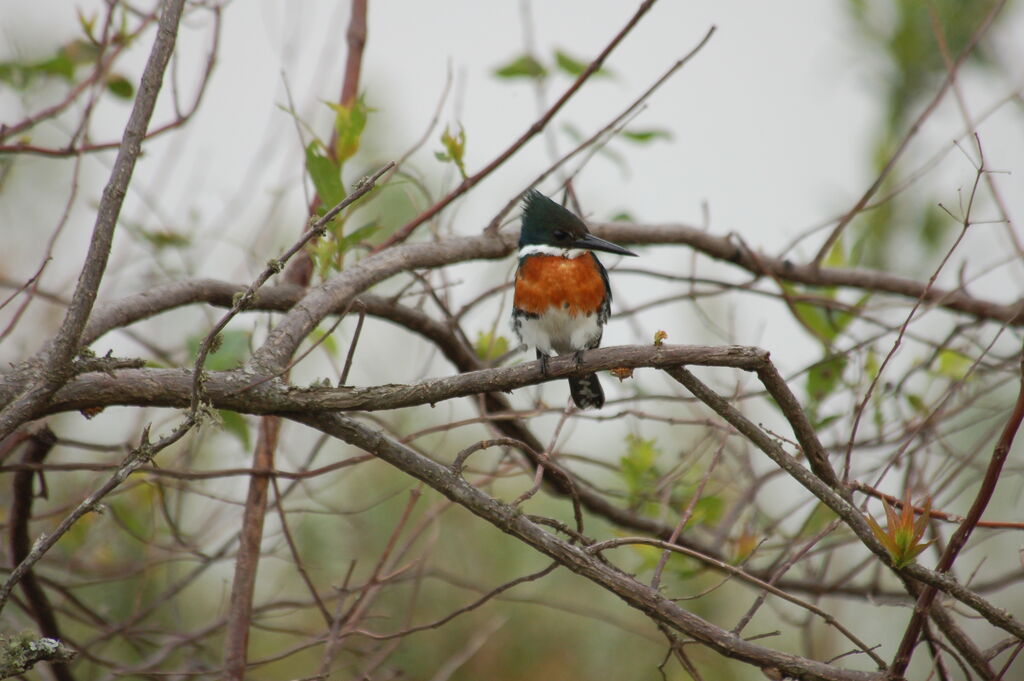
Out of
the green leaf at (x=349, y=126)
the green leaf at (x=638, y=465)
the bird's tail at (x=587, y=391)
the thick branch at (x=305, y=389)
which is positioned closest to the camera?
the thick branch at (x=305, y=389)

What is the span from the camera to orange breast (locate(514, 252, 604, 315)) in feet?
10.9

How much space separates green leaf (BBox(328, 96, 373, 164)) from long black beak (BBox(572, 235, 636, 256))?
2.92 feet

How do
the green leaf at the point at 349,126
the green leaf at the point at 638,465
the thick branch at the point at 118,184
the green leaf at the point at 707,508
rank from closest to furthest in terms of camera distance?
the thick branch at the point at 118,184
the green leaf at the point at 349,126
the green leaf at the point at 707,508
the green leaf at the point at 638,465

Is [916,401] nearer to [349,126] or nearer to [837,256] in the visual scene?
[837,256]

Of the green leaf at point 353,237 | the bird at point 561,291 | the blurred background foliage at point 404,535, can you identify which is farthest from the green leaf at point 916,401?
the green leaf at point 353,237

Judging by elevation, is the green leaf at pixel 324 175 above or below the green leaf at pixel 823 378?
below

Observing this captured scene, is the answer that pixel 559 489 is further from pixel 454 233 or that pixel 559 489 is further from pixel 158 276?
pixel 158 276

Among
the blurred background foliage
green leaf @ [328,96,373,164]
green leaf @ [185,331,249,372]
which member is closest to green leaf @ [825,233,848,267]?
the blurred background foliage

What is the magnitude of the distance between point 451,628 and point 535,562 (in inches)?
18.5

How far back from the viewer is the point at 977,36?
108 inches

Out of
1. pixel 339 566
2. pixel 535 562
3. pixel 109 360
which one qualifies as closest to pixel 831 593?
pixel 535 562

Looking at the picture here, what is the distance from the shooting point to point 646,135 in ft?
10.9

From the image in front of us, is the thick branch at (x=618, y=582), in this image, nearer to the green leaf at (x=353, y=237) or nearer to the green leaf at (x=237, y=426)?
the green leaf at (x=353, y=237)

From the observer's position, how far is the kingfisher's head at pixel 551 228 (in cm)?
332
